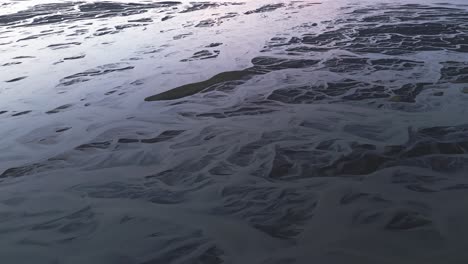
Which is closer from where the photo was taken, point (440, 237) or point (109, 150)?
point (440, 237)

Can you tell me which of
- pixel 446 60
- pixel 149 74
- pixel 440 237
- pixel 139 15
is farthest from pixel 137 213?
pixel 139 15

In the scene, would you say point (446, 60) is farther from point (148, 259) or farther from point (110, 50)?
point (110, 50)

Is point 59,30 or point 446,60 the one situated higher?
point 59,30

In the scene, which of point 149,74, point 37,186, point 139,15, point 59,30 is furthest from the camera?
point 139,15

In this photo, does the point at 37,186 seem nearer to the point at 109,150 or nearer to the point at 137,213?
the point at 109,150

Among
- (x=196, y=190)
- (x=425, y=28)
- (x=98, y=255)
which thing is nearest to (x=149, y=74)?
(x=196, y=190)

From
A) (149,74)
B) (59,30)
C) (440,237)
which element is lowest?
(440,237)

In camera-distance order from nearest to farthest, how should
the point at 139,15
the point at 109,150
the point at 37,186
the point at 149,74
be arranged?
1. the point at 37,186
2. the point at 109,150
3. the point at 149,74
4. the point at 139,15
